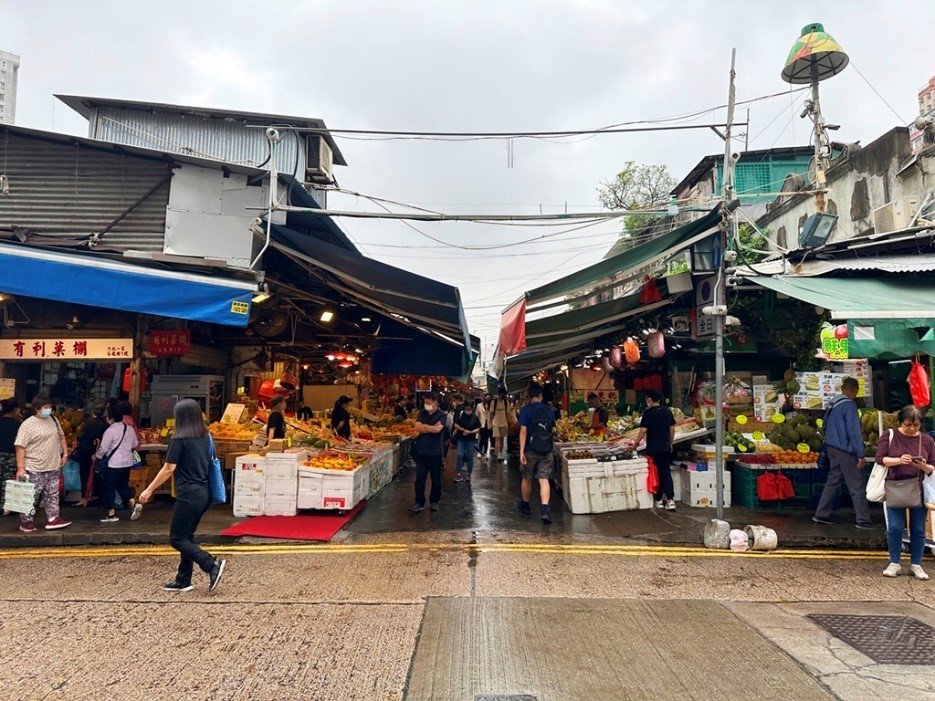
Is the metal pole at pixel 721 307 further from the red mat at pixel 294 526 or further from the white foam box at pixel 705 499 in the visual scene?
the red mat at pixel 294 526

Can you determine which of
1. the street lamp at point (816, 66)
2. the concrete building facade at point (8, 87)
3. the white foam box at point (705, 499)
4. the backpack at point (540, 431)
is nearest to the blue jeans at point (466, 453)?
the backpack at point (540, 431)

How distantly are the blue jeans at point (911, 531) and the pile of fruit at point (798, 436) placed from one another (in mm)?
2859

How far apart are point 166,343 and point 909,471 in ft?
35.7

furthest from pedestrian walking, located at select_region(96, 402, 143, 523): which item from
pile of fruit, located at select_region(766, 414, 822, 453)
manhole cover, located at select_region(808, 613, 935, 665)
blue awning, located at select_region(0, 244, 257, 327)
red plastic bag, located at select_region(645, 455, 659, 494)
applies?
pile of fruit, located at select_region(766, 414, 822, 453)

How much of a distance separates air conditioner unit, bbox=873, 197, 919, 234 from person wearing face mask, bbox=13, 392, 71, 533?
14972 millimetres

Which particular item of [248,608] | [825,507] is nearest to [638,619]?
[248,608]

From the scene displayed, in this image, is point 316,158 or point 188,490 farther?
point 316,158

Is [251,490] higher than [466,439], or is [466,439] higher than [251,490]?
[466,439]

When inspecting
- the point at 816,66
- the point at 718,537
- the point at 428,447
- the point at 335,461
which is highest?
the point at 816,66

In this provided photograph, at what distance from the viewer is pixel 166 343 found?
975 centimetres

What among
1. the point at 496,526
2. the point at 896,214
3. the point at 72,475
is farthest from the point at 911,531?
the point at 72,475

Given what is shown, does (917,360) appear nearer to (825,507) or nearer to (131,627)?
(825,507)

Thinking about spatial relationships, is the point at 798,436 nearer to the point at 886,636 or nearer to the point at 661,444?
the point at 661,444

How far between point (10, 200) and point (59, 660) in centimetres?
738
